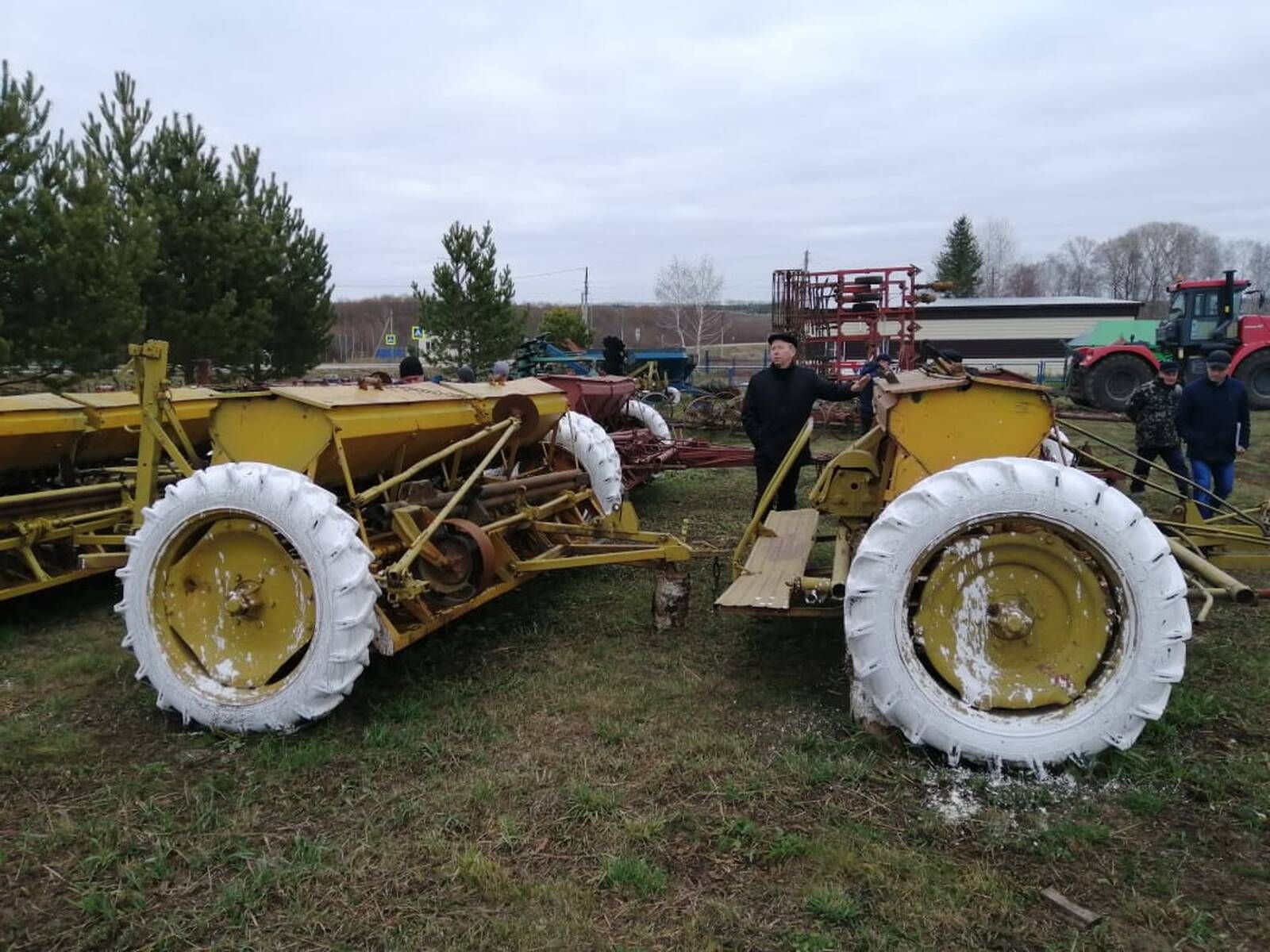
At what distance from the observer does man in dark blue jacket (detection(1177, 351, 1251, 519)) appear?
6750mm

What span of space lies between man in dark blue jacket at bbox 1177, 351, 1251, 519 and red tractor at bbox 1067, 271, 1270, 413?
35.2 ft

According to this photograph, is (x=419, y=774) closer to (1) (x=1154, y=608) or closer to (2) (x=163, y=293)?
(1) (x=1154, y=608)

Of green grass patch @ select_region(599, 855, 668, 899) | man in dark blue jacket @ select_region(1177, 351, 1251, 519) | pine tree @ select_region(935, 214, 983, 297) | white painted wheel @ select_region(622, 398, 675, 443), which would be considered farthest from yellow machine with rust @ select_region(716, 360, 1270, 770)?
pine tree @ select_region(935, 214, 983, 297)

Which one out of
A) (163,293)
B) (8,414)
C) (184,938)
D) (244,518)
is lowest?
(184,938)

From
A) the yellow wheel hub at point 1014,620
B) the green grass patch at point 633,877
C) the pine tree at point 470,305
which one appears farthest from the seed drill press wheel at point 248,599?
the pine tree at point 470,305

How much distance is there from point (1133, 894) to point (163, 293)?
47.4ft

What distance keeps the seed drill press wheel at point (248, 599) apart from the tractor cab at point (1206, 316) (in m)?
18.0

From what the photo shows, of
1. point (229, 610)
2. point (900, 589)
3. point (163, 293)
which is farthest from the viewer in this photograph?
point (163, 293)

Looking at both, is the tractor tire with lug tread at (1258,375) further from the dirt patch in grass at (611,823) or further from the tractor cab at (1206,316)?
the dirt patch in grass at (611,823)

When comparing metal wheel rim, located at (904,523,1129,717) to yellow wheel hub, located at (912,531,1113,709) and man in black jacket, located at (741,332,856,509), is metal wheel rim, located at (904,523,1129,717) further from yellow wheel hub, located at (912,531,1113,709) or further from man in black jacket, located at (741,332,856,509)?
man in black jacket, located at (741,332,856,509)

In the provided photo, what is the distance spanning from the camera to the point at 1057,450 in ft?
14.9

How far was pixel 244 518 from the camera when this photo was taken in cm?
346

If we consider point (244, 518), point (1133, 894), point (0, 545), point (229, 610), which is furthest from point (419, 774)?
point (0, 545)

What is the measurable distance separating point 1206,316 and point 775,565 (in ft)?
55.0
